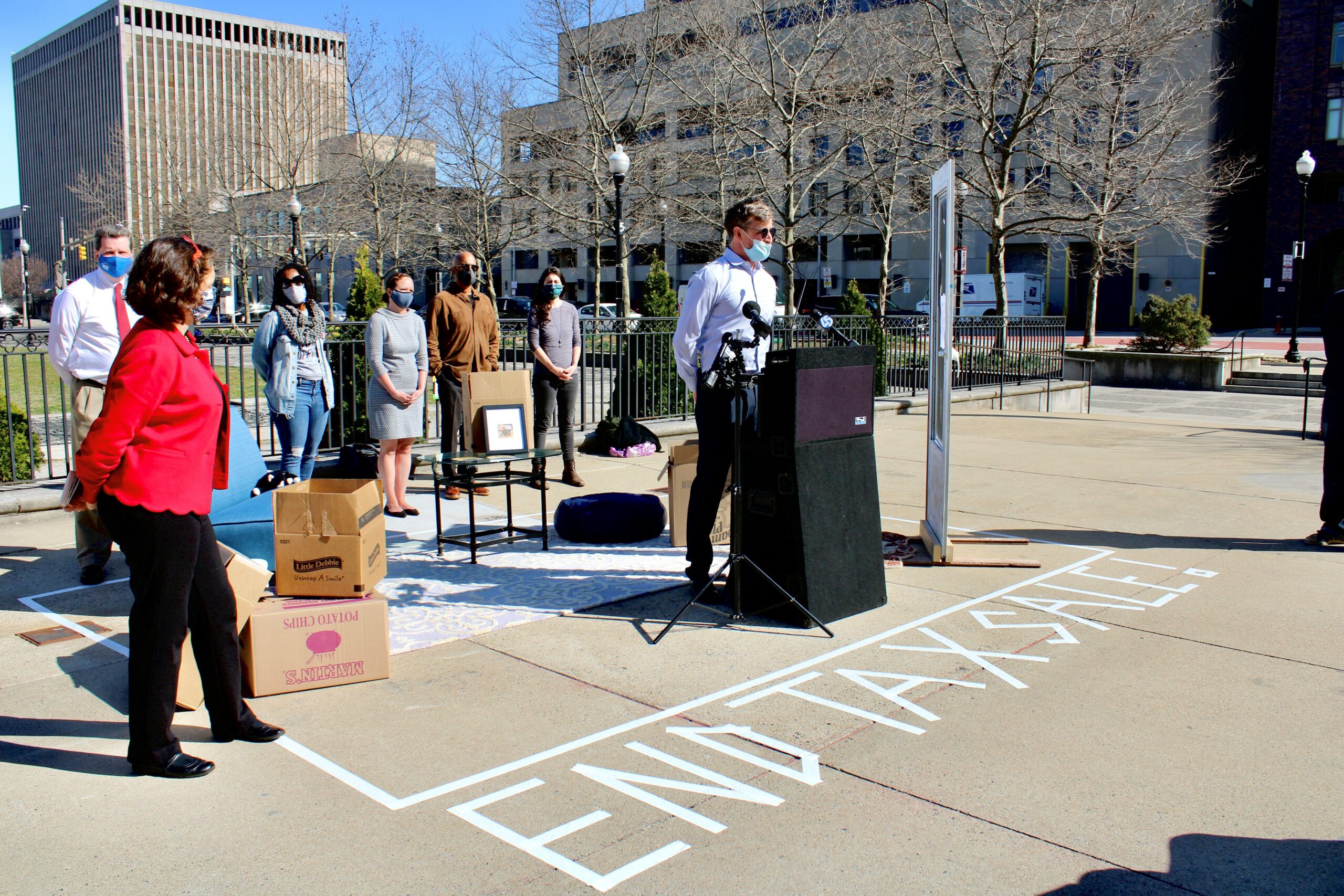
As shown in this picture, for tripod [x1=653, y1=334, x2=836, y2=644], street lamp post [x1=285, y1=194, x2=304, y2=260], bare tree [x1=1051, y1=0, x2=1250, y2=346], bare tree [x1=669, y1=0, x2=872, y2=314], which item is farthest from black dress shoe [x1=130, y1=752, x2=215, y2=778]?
street lamp post [x1=285, y1=194, x2=304, y2=260]

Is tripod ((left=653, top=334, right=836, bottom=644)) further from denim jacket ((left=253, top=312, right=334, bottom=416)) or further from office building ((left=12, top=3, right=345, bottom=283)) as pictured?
office building ((left=12, top=3, right=345, bottom=283))

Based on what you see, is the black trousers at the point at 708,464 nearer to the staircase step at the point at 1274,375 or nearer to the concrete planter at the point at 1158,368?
the concrete planter at the point at 1158,368

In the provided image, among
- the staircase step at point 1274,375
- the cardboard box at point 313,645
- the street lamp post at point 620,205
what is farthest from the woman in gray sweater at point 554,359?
the staircase step at point 1274,375

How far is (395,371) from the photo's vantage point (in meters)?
7.63

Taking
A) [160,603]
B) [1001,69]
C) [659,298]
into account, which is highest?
[1001,69]

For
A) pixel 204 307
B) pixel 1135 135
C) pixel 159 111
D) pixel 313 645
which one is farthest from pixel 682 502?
pixel 159 111

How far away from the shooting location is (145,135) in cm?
4581

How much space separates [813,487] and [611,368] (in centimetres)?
875

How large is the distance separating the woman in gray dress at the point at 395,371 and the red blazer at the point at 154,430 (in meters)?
3.93

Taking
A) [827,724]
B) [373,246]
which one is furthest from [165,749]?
[373,246]

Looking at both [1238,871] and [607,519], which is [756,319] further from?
[1238,871]

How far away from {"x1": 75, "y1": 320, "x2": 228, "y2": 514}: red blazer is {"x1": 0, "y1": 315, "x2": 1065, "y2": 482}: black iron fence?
352 cm

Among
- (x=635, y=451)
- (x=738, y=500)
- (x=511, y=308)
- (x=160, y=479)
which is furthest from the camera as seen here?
(x=511, y=308)

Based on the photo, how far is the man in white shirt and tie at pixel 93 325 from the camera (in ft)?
18.8
